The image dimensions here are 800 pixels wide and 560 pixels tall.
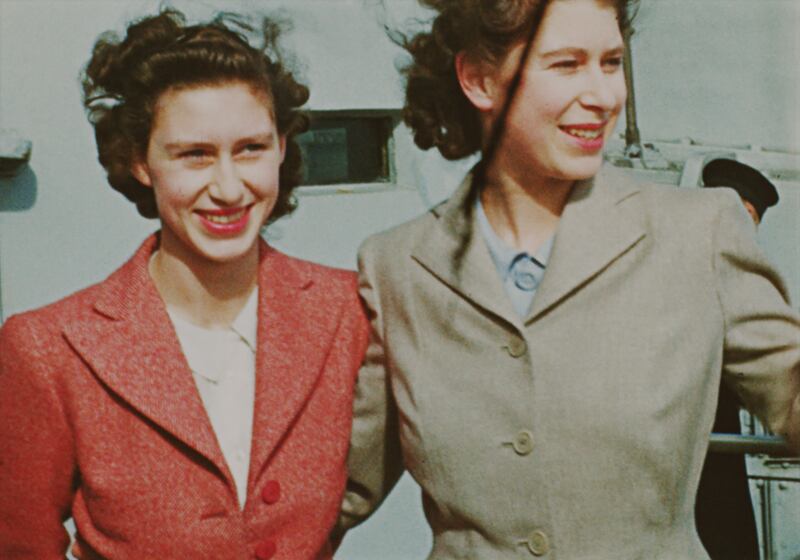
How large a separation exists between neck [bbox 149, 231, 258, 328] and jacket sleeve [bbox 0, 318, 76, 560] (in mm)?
244

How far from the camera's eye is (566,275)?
2072 millimetres

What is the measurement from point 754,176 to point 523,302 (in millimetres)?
2581

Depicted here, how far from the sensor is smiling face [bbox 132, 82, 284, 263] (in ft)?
6.80

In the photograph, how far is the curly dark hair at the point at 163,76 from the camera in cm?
212

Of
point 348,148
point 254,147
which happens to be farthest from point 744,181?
point 254,147

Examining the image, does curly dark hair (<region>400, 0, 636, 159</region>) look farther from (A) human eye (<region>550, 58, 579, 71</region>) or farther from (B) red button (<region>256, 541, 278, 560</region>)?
(B) red button (<region>256, 541, 278, 560</region>)

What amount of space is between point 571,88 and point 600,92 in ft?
0.15

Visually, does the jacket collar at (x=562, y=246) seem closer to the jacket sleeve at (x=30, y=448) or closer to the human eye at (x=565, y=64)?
the human eye at (x=565, y=64)

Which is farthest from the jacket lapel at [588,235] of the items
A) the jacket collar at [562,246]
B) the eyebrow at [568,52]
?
the eyebrow at [568,52]

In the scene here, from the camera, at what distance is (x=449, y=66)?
231 cm

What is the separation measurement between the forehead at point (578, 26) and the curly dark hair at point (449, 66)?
7cm

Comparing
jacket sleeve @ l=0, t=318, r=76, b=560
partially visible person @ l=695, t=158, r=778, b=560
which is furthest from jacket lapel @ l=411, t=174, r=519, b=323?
partially visible person @ l=695, t=158, r=778, b=560

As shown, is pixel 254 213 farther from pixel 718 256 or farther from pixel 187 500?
pixel 718 256

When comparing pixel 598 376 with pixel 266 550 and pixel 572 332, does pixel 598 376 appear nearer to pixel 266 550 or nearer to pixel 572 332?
pixel 572 332
